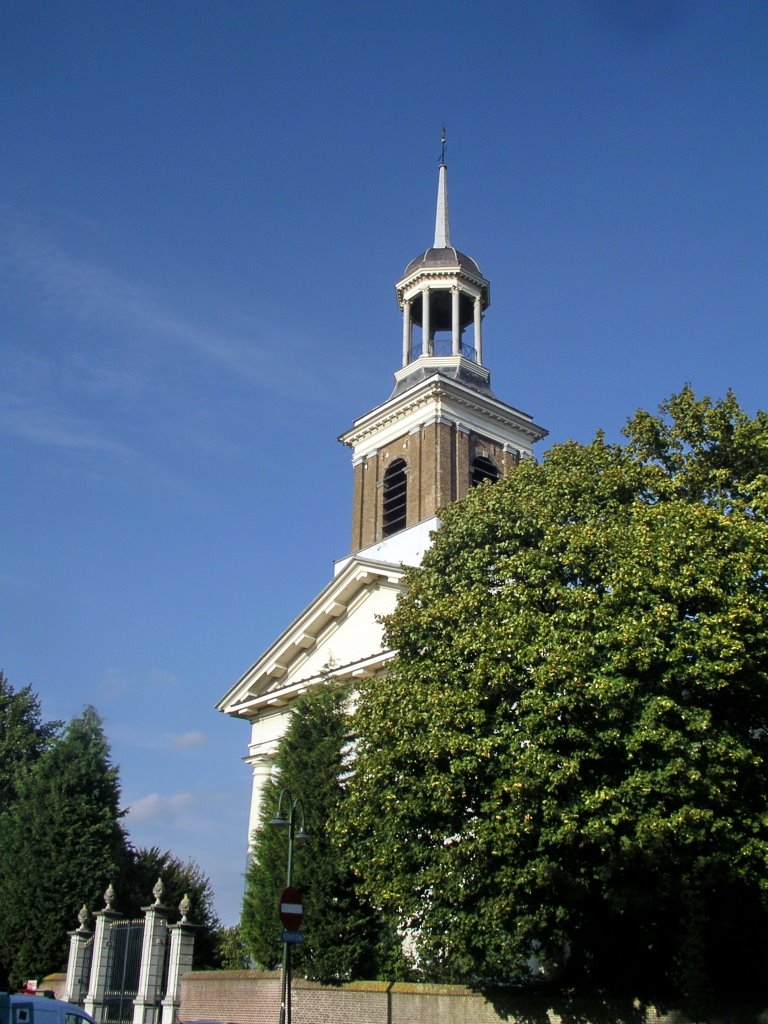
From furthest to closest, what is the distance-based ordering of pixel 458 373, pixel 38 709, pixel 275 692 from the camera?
pixel 38 709, pixel 458 373, pixel 275 692

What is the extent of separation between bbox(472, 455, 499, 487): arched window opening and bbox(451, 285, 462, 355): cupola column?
476 centimetres

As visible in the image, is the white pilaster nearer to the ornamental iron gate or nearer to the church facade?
the church facade

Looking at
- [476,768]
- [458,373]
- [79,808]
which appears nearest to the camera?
[476,768]

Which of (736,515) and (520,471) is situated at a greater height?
(520,471)

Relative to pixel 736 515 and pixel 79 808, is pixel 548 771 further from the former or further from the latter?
pixel 79 808

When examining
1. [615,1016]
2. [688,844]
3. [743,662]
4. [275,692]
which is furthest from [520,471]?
[275,692]

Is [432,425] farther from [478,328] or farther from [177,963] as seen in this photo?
[177,963]

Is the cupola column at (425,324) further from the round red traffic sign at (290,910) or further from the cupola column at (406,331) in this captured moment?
the round red traffic sign at (290,910)

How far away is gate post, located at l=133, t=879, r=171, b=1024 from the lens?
2444 centimetres

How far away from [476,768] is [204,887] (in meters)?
25.0

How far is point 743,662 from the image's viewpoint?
17.8 metres

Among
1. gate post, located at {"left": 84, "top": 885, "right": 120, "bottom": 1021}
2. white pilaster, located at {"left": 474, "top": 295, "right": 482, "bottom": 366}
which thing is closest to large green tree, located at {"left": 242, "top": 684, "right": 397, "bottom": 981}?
gate post, located at {"left": 84, "top": 885, "right": 120, "bottom": 1021}

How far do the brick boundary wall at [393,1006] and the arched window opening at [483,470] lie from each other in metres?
18.9

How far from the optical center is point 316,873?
2331 cm
